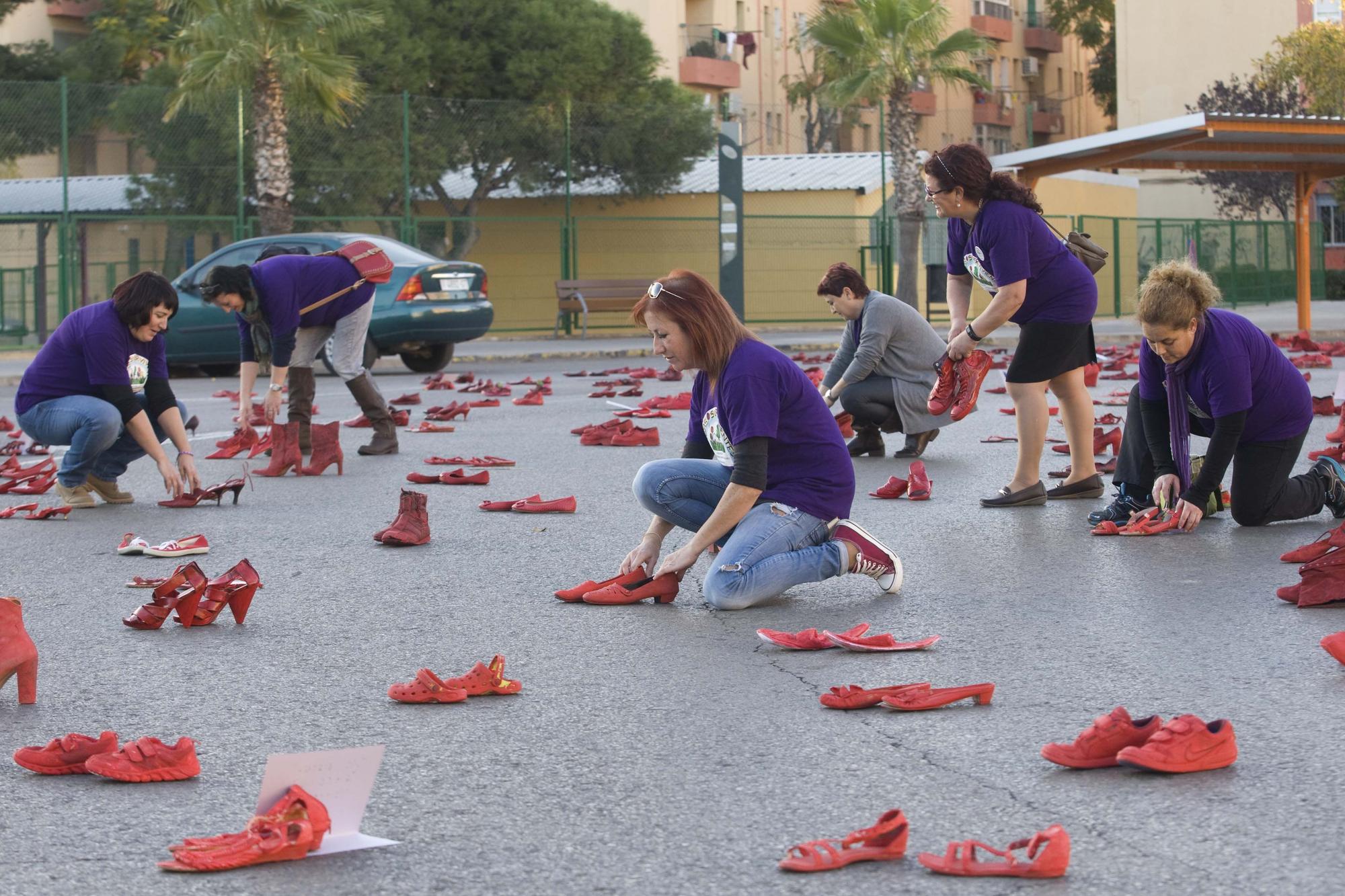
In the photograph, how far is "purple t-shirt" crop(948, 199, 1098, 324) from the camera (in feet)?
28.5

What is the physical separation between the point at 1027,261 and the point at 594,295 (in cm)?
2272

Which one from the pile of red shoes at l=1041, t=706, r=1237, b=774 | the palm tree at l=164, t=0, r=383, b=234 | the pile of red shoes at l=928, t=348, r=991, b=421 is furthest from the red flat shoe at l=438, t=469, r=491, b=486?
the palm tree at l=164, t=0, r=383, b=234

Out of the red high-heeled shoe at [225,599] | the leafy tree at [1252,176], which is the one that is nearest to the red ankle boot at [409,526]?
the red high-heeled shoe at [225,599]

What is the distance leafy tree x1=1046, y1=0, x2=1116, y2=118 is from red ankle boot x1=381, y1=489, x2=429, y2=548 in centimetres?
6809

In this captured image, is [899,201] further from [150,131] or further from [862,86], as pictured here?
[150,131]

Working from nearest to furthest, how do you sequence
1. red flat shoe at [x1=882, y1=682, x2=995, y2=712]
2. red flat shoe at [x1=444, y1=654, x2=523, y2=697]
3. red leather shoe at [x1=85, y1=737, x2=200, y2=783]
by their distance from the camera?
red leather shoe at [x1=85, y1=737, x2=200, y2=783] < red flat shoe at [x1=882, y1=682, x2=995, y2=712] < red flat shoe at [x1=444, y1=654, x2=523, y2=697]

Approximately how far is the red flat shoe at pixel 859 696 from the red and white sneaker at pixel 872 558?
1.66 metres

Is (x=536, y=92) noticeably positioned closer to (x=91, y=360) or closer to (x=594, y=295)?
(x=594, y=295)

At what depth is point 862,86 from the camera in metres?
35.6

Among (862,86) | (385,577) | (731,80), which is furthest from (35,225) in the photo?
(731,80)

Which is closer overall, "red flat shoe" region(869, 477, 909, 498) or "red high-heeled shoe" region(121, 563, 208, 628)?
"red high-heeled shoe" region(121, 563, 208, 628)

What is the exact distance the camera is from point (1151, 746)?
414 cm

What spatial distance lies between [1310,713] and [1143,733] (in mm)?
735

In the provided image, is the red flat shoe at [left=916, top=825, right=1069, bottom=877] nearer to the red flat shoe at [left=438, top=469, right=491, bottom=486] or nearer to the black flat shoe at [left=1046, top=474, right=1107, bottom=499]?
the black flat shoe at [left=1046, top=474, right=1107, bottom=499]
